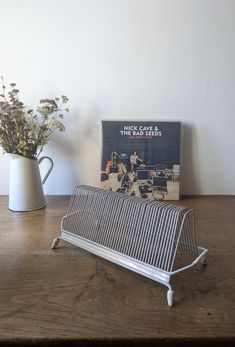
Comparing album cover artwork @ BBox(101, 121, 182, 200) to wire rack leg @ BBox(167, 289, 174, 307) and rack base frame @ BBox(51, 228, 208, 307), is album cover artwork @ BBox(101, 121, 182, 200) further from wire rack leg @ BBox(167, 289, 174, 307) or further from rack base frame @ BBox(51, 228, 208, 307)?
wire rack leg @ BBox(167, 289, 174, 307)

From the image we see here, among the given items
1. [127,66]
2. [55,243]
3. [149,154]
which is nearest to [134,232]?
[55,243]

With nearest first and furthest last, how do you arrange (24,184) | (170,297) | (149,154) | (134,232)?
1. (170,297)
2. (134,232)
3. (24,184)
4. (149,154)

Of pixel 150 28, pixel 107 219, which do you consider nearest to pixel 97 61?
pixel 150 28

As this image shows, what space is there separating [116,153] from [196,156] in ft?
0.99

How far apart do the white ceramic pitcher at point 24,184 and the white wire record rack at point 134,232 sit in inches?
9.5

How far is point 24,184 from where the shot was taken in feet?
2.95

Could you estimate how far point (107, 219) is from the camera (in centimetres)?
65

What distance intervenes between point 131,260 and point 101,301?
105 mm

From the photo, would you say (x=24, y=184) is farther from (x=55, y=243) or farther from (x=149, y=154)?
(x=149, y=154)

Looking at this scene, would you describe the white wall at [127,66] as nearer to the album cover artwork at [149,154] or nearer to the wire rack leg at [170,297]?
the album cover artwork at [149,154]

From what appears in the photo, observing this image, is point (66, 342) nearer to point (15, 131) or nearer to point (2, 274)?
point (2, 274)

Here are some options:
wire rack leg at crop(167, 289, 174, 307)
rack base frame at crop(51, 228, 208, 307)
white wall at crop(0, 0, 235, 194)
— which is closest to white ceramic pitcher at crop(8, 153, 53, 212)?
white wall at crop(0, 0, 235, 194)

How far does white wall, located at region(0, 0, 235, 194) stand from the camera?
0.95 meters

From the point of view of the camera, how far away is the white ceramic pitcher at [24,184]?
893 millimetres
